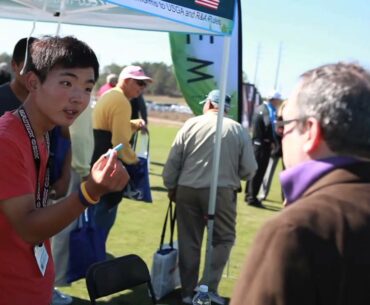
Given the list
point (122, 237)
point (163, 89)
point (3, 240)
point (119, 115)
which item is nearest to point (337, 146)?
point (3, 240)

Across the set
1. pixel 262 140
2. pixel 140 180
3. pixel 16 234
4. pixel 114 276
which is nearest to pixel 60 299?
pixel 140 180

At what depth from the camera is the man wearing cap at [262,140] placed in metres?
8.24

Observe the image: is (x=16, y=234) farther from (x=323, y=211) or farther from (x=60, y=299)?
(x=60, y=299)

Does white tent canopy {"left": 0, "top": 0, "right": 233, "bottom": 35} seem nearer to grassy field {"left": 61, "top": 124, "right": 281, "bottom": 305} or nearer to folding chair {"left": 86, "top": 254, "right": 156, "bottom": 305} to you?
grassy field {"left": 61, "top": 124, "right": 281, "bottom": 305}

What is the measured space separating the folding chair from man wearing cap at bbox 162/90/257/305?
55.0 inches

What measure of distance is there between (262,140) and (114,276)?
601 cm

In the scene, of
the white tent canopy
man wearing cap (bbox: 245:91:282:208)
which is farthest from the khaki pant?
man wearing cap (bbox: 245:91:282:208)

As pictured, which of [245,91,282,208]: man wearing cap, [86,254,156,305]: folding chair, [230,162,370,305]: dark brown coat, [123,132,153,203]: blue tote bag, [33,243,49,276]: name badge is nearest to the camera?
[230,162,370,305]: dark brown coat

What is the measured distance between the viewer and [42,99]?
180 cm

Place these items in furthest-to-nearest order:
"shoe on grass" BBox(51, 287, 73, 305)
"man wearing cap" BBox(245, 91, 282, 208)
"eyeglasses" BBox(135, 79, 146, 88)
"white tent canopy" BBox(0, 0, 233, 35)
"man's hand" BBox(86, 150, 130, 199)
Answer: "man wearing cap" BBox(245, 91, 282, 208) < "eyeglasses" BBox(135, 79, 146, 88) < "shoe on grass" BBox(51, 287, 73, 305) < "white tent canopy" BBox(0, 0, 233, 35) < "man's hand" BBox(86, 150, 130, 199)

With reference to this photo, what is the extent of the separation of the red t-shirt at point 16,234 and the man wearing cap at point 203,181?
231 cm

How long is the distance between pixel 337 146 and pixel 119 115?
127 inches

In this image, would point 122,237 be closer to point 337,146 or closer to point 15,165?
point 15,165

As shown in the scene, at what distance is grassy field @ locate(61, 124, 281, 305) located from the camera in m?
4.20
